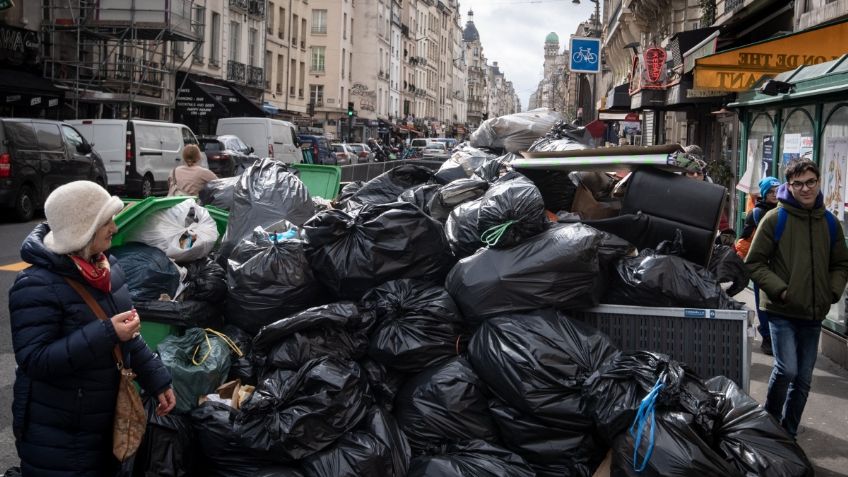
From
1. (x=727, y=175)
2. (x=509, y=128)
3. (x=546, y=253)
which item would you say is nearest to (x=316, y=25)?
(x=727, y=175)

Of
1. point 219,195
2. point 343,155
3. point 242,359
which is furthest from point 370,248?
point 343,155

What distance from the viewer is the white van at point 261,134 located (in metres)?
24.1

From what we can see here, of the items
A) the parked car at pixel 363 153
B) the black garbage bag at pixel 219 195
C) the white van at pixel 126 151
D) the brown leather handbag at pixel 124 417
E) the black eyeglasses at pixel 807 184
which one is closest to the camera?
the brown leather handbag at pixel 124 417

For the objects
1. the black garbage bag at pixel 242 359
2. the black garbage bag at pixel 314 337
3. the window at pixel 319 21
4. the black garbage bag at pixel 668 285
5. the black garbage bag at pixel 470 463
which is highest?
Answer: the window at pixel 319 21

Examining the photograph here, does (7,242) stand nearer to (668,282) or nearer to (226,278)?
(226,278)

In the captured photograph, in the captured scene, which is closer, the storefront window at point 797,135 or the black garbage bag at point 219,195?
the black garbage bag at point 219,195

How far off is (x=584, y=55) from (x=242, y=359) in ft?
46.9

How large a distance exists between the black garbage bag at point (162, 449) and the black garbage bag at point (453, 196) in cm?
206

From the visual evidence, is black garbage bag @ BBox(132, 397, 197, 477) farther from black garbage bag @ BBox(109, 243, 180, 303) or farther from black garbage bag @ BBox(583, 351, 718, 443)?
black garbage bag @ BBox(583, 351, 718, 443)

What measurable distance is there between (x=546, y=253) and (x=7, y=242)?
32.1 feet

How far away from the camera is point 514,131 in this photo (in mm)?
7375

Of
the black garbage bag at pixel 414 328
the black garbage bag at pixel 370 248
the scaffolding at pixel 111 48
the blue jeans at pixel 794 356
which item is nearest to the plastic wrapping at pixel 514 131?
the black garbage bag at pixel 370 248

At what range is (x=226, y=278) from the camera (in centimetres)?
454

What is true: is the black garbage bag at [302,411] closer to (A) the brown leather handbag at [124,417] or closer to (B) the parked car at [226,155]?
(A) the brown leather handbag at [124,417]
